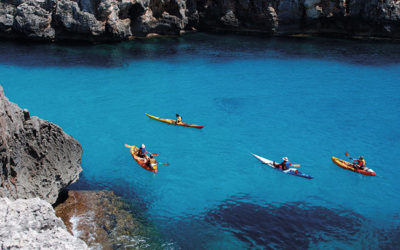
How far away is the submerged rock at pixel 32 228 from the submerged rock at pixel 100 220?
20.3 ft

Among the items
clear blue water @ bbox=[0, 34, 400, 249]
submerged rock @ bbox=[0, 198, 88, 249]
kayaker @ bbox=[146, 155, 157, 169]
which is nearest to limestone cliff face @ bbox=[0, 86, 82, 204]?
submerged rock @ bbox=[0, 198, 88, 249]

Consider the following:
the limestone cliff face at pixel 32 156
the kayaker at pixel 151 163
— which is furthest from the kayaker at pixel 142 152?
the limestone cliff face at pixel 32 156

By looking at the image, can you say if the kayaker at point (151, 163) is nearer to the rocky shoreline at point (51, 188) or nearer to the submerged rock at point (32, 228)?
the rocky shoreline at point (51, 188)

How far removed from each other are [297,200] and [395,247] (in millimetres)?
4786

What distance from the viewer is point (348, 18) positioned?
47.3 m

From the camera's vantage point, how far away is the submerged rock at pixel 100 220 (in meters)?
14.8

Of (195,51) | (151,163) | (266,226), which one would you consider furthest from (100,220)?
(195,51)

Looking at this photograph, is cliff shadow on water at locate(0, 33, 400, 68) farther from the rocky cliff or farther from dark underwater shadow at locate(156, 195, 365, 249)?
dark underwater shadow at locate(156, 195, 365, 249)

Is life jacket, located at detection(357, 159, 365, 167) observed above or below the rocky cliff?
below

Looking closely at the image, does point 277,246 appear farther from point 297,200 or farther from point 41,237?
point 41,237

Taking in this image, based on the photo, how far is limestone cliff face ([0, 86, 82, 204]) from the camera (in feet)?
40.5

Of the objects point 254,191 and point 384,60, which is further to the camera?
point 384,60

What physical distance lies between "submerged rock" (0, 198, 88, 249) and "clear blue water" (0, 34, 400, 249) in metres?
7.38

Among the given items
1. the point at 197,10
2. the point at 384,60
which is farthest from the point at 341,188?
the point at 197,10
